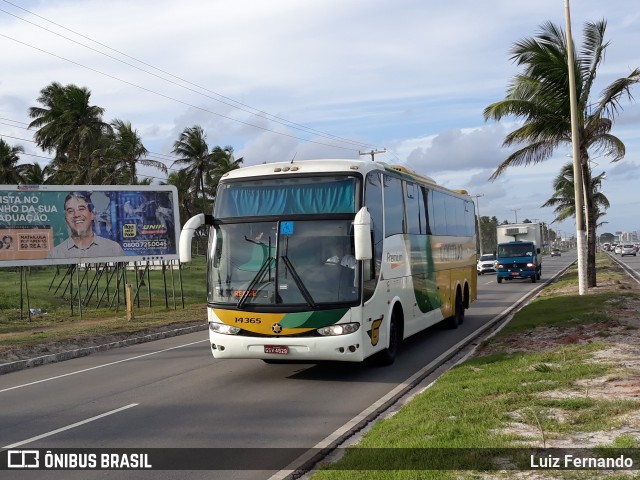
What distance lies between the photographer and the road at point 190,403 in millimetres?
8156

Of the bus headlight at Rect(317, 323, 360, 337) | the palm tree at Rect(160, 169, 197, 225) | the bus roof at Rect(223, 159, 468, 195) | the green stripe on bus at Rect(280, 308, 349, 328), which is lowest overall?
the bus headlight at Rect(317, 323, 360, 337)

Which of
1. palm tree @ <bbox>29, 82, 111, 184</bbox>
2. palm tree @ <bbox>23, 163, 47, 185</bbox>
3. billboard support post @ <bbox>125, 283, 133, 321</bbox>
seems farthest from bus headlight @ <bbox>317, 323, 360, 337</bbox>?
palm tree @ <bbox>23, 163, 47, 185</bbox>

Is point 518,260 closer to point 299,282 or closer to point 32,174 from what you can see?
point 299,282

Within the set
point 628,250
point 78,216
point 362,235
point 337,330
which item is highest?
point 78,216

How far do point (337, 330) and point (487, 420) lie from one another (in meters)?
3.91

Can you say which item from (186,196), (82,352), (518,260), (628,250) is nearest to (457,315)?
(82,352)

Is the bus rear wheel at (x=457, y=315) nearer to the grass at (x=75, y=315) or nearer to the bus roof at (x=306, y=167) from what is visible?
the bus roof at (x=306, y=167)

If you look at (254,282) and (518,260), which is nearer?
(254,282)

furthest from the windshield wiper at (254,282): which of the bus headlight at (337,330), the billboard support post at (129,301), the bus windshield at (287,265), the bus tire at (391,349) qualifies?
the billboard support post at (129,301)

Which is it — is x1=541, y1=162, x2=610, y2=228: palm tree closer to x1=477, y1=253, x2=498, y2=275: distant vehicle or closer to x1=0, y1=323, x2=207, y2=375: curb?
x1=477, y1=253, x2=498, y2=275: distant vehicle

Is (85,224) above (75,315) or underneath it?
above

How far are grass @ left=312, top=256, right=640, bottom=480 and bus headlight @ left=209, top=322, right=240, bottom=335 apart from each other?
3272 millimetres

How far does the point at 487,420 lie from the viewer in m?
7.62

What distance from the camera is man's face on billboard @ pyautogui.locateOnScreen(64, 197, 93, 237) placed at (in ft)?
87.7
